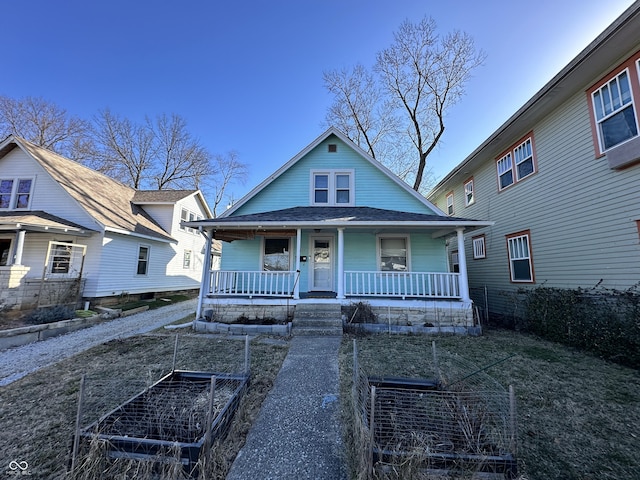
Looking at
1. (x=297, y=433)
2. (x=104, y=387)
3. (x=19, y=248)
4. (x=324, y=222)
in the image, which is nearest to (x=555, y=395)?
(x=297, y=433)

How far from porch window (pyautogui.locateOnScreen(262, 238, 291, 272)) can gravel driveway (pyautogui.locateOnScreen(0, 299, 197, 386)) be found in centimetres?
369

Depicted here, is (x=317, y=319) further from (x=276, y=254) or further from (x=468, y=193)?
(x=468, y=193)

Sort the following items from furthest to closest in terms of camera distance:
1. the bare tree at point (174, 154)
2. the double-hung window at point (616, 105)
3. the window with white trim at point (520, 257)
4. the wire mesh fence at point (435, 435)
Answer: the bare tree at point (174, 154)
the window with white trim at point (520, 257)
the double-hung window at point (616, 105)
the wire mesh fence at point (435, 435)

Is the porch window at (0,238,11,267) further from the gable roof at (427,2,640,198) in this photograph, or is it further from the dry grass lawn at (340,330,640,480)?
the gable roof at (427,2,640,198)

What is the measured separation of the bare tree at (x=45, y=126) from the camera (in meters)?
20.2

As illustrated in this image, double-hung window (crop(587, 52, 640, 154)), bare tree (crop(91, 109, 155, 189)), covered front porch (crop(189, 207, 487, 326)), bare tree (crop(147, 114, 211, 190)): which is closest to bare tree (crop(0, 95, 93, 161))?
bare tree (crop(91, 109, 155, 189))

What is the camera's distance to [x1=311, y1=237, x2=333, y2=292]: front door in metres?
9.84

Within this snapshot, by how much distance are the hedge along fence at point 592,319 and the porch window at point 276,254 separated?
7747mm

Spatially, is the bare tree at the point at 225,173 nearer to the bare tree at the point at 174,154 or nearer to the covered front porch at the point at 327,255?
the bare tree at the point at 174,154

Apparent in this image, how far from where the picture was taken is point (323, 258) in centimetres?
1000

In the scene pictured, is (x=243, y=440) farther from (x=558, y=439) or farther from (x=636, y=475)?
(x=636, y=475)


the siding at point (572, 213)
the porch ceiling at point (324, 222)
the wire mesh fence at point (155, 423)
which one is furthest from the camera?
the porch ceiling at point (324, 222)

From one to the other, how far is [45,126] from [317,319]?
27758 millimetres

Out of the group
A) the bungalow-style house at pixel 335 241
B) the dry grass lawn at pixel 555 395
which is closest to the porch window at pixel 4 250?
the bungalow-style house at pixel 335 241
